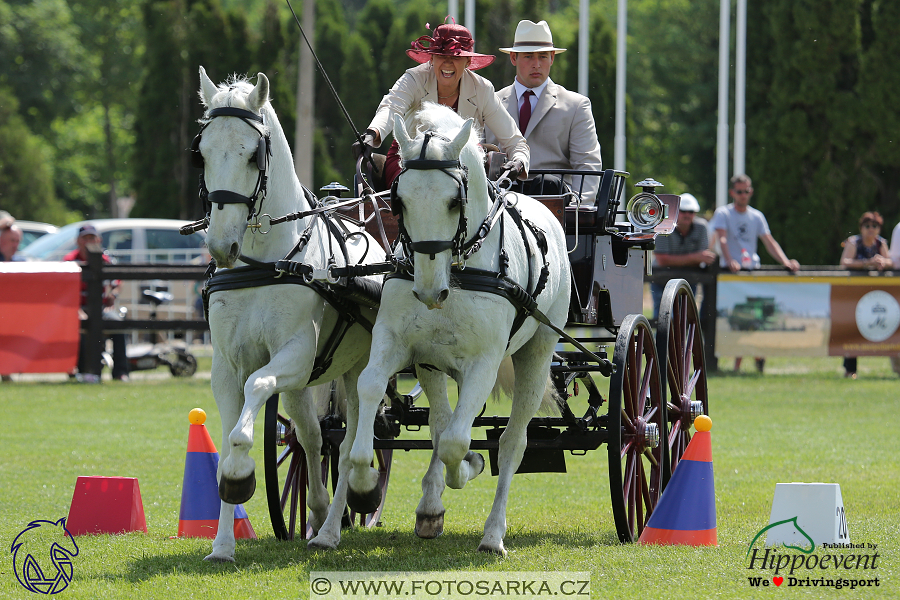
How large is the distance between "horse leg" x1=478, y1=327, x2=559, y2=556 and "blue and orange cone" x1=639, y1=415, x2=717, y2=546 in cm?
80

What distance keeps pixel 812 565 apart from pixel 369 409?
2.11 meters

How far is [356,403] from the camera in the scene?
21.2ft

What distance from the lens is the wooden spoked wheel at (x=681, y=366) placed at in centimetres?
721

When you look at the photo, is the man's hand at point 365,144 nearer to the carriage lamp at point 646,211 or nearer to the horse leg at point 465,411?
the horse leg at point 465,411

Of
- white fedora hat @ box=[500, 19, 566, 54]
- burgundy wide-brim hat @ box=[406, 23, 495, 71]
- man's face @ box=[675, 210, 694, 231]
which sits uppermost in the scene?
white fedora hat @ box=[500, 19, 566, 54]

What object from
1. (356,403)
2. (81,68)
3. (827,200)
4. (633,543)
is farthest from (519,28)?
(81,68)

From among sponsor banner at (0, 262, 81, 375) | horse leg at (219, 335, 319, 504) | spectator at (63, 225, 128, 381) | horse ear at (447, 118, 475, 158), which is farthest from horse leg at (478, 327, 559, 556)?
spectator at (63, 225, 128, 381)

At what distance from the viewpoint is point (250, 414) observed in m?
5.18

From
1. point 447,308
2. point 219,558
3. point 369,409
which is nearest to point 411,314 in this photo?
point 447,308

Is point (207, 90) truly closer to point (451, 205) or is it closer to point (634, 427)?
point (451, 205)

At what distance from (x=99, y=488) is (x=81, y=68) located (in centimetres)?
3694

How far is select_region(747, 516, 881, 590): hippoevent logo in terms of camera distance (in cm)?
516

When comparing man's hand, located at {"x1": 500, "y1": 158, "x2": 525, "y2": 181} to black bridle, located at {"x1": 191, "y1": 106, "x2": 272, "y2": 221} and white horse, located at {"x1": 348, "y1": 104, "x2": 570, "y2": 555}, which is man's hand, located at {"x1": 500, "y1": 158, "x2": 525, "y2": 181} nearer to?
white horse, located at {"x1": 348, "y1": 104, "x2": 570, "y2": 555}

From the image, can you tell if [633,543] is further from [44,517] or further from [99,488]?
[44,517]
